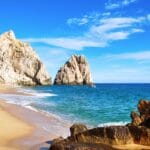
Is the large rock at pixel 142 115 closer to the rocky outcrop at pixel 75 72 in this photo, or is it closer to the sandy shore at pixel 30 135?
the sandy shore at pixel 30 135

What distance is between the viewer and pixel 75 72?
178 meters

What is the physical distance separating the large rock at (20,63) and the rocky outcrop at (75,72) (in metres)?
15.6

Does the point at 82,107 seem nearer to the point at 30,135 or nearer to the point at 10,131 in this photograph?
the point at 10,131

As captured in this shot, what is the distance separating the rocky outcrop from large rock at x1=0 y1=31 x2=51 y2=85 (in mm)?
15591

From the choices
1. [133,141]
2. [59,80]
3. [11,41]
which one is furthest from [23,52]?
[133,141]

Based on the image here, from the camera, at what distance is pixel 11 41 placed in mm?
153500

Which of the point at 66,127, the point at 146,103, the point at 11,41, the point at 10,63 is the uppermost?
the point at 11,41

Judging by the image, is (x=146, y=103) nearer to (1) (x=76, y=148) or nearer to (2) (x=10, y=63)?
(1) (x=76, y=148)

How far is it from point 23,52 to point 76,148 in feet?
471

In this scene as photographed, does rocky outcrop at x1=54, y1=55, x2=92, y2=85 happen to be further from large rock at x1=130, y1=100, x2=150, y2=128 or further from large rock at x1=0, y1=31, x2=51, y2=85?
large rock at x1=130, y1=100, x2=150, y2=128

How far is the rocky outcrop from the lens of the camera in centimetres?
17762

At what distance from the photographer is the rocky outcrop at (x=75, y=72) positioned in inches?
6993

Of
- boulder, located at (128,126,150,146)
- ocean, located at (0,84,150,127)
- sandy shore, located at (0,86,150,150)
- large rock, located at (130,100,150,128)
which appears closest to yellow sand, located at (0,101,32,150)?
sandy shore, located at (0,86,150,150)

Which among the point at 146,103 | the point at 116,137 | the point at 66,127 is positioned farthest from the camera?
the point at 66,127
